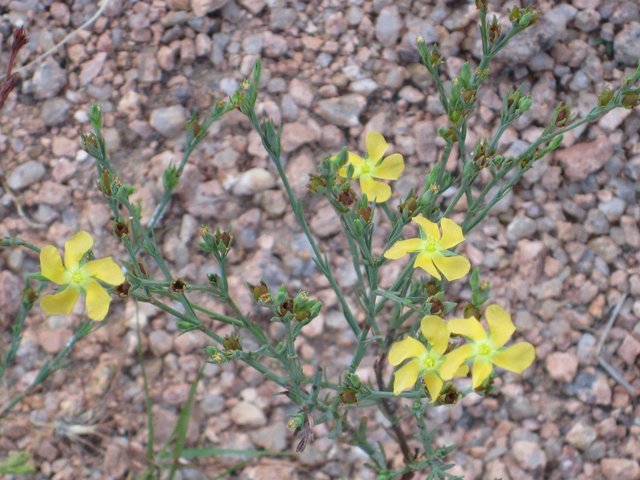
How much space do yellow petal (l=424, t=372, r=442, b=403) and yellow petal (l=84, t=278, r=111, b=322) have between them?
100cm

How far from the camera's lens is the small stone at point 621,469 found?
9.11 ft

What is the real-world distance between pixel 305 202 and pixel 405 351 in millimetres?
1610

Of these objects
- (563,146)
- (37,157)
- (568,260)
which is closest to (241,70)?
(37,157)

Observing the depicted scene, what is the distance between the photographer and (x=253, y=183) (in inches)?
128

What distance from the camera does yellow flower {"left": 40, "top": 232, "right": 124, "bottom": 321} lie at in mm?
1797

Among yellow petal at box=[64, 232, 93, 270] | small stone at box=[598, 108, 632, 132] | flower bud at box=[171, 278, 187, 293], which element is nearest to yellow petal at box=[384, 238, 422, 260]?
flower bud at box=[171, 278, 187, 293]

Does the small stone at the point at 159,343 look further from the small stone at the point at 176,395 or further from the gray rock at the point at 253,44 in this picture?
the gray rock at the point at 253,44

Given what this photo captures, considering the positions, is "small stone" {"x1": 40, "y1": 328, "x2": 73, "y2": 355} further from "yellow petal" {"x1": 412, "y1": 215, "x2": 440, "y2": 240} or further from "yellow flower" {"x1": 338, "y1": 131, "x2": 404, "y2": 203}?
"yellow petal" {"x1": 412, "y1": 215, "x2": 440, "y2": 240}

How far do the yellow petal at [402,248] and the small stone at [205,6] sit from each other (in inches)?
89.6

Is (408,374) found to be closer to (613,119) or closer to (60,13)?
(613,119)

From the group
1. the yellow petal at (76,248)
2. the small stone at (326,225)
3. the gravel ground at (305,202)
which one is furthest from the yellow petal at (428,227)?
the small stone at (326,225)

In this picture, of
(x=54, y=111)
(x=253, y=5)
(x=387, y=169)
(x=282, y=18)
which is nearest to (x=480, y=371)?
(x=387, y=169)

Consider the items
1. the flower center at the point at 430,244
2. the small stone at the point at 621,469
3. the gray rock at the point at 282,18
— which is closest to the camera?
the flower center at the point at 430,244

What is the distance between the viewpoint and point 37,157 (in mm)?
3330
